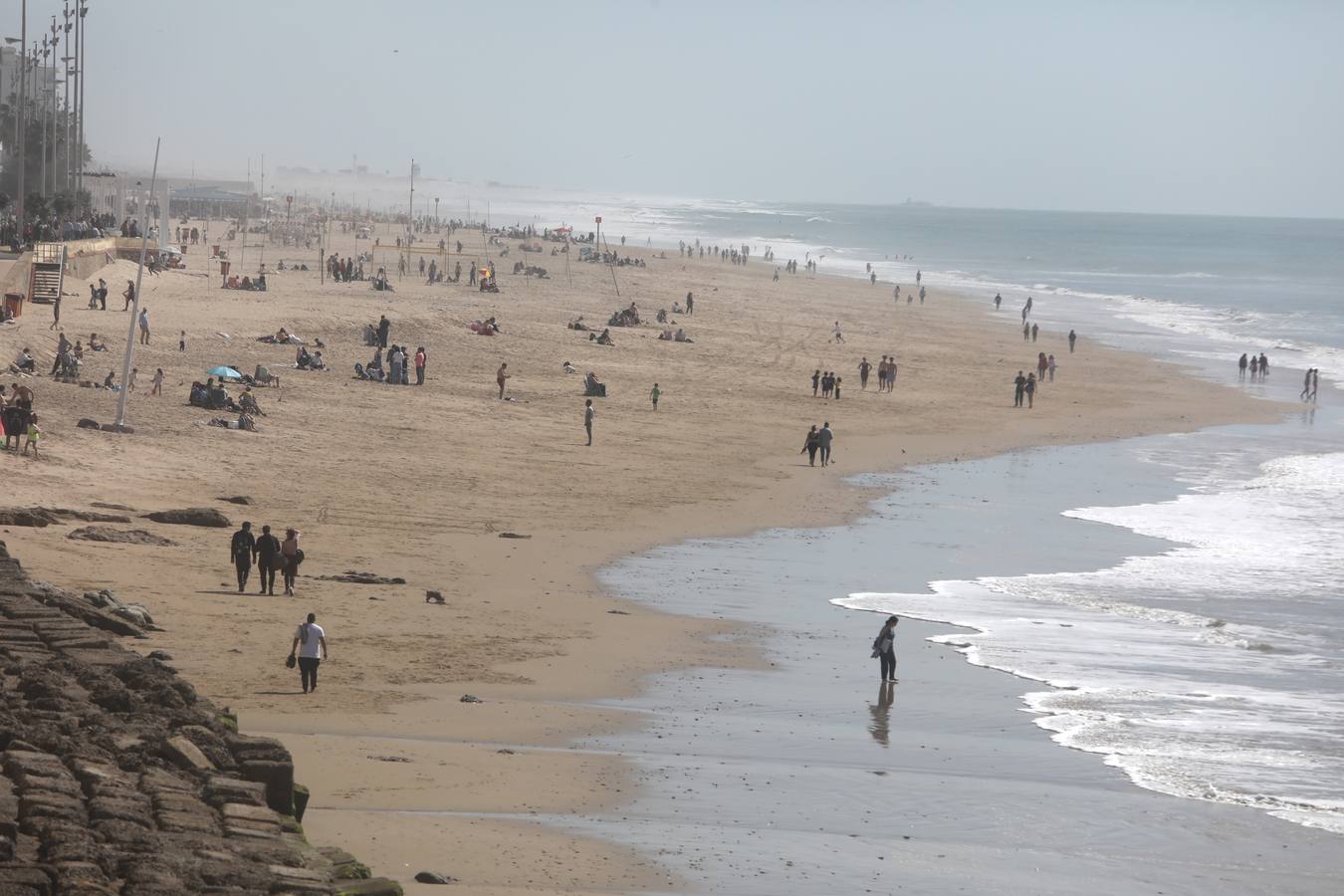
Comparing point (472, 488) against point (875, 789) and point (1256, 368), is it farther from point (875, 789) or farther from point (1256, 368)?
point (1256, 368)

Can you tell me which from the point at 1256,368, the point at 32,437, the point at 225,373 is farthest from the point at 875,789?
the point at 1256,368

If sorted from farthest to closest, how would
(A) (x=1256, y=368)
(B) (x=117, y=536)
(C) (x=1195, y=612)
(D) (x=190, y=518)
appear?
(A) (x=1256, y=368)
(D) (x=190, y=518)
(C) (x=1195, y=612)
(B) (x=117, y=536)

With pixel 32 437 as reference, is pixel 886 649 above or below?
below

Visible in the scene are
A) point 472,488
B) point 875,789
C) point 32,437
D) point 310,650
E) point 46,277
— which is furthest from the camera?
point 46,277

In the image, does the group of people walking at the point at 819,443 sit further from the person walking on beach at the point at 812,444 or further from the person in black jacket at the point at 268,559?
the person in black jacket at the point at 268,559

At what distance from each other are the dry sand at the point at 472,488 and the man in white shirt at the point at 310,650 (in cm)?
18

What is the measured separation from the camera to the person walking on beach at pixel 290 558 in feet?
60.8

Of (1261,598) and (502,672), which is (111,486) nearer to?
(502,672)

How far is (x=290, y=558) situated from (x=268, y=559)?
0.26m

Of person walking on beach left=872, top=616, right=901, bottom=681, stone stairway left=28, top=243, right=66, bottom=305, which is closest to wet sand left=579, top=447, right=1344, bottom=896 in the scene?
person walking on beach left=872, top=616, right=901, bottom=681

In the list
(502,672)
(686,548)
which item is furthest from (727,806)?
Result: (686,548)

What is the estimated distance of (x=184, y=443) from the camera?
89.6 feet

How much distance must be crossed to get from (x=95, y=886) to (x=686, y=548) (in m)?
16.4

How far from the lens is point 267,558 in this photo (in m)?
18.4
